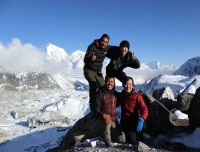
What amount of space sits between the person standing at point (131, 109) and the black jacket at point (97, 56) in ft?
9.12

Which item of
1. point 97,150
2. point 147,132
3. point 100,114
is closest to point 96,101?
point 100,114

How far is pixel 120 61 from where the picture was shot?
18641mm

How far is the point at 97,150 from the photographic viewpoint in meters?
15.9

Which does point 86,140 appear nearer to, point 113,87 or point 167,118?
point 113,87


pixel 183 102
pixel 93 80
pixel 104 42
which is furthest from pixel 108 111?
pixel 183 102

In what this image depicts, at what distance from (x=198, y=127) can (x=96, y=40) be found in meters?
8.76

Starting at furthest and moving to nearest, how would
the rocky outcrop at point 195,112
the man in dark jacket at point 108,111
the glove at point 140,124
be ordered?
the rocky outcrop at point 195,112, the man in dark jacket at point 108,111, the glove at point 140,124

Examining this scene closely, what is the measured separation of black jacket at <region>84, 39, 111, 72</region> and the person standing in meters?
2.78

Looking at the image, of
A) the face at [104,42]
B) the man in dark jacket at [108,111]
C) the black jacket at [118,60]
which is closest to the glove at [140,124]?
the man in dark jacket at [108,111]

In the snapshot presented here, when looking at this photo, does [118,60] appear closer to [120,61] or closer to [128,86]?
[120,61]

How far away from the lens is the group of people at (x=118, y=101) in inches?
658

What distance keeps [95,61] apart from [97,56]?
49cm

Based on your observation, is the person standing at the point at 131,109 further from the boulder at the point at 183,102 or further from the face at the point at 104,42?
the boulder at the point at 183,102

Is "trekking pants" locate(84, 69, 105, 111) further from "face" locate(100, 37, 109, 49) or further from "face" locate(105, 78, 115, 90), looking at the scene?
"face" locate(105, 78, 115, 90)
